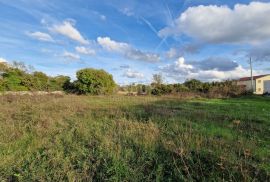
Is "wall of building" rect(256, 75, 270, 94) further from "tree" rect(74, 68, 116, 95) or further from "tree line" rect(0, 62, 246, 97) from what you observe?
"tree" rect(74, 68, 116, 95)

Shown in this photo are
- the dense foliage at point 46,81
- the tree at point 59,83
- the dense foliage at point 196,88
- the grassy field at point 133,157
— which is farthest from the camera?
the tree at point 59,83

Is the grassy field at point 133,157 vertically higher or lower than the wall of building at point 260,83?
lower

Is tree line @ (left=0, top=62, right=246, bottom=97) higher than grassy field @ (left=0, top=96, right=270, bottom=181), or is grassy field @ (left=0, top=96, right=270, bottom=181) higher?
tree line @ (left=0, top=62, right=246, bottom=97)

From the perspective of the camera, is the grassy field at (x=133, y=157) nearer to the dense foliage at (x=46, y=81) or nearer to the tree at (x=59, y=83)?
the dense foliage at (x=46, y=81)

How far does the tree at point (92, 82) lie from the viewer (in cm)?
2433

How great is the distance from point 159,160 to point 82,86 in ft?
73.3

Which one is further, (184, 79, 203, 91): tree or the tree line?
(184, 79, 203, 91): tree

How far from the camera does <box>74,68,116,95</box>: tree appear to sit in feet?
79.8

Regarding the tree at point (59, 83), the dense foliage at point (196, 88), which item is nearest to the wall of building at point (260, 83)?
the dense foliage at point (196, 88)

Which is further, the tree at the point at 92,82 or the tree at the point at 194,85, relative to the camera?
the tree at the point at 194,85

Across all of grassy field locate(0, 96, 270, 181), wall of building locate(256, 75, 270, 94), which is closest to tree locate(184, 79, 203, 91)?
grassy field locate(0, 96, 270, 181)

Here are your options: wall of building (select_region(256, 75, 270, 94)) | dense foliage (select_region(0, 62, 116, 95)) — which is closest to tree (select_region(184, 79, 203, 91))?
dense foliage (select_region(0, 62, 116, 95))

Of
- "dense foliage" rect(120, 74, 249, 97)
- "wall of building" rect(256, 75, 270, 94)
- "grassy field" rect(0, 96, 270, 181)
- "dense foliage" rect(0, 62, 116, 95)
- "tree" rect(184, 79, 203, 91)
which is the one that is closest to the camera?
"grassy field" rect(0, 96, 270, 181)

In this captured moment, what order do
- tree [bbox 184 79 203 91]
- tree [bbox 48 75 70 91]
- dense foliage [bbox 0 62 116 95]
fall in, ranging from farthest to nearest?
tree [bbox 184 79 203 91], tree [bbox 48 75 70 91], dense foliage [bbox 0 62 116 95]
